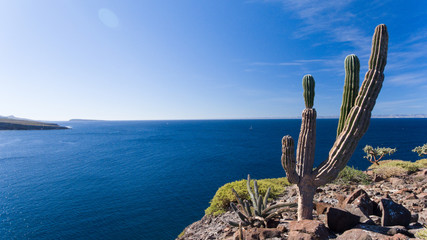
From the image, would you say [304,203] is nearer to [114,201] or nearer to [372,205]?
[372,205]

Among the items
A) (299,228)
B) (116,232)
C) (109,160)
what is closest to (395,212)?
(299,228)

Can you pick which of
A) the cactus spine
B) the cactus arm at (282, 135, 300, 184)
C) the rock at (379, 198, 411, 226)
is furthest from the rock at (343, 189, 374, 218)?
the cactus spine

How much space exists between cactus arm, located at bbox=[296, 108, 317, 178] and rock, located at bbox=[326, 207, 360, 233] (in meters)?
1.35

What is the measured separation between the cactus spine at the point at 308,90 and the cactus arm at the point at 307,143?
281 millimetres

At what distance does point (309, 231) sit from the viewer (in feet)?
→ 17.6

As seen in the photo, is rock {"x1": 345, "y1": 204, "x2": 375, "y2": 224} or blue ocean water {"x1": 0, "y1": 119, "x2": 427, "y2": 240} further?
blue ocean water {"x1": 0, "y1": 119, "x2": 427, "y2": 240}

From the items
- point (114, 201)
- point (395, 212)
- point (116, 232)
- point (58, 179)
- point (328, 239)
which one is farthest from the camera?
point (58, 179)

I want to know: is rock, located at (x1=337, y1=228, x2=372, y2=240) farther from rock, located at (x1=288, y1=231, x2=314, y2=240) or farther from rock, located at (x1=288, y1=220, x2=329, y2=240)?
rock, located at (x1=288, y1=231, x2=314, y2=240)

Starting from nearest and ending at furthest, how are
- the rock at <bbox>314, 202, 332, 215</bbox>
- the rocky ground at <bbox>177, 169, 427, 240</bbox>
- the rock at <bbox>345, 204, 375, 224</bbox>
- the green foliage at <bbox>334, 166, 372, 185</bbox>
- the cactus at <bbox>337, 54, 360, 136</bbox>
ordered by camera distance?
the rocky ground at <bbox>177, 169, 427, 240</bbox>, the rock at <bbox>345, 204, 375, 224</bbox>, the cactus at <bbox>337, 54, 360, 136</bbox>, the rock at <bbox>314, 202, 332, 215</bbox>, the green foliage at <bbox>334, 166, 372, 185</bbox>

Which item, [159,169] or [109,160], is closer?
[159,169]

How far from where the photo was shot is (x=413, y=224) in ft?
19.7

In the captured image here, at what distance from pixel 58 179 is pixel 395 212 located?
3679 cm

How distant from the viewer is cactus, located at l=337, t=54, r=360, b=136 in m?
6.47

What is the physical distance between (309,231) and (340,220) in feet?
4.54
